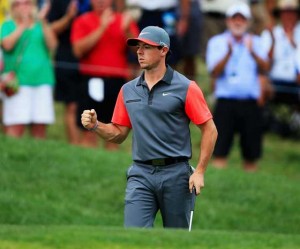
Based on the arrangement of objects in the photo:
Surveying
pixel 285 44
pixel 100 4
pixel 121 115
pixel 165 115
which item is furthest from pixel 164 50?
pixel 285 44

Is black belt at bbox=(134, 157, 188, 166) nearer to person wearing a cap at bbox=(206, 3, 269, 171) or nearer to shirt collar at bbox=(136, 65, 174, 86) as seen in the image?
shirt collar at bbox=(136, 65, 174, 86)

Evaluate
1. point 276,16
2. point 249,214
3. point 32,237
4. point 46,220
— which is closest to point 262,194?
point 249,214

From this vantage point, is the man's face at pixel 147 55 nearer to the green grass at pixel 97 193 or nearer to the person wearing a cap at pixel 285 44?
the green grass at pixel 97 193

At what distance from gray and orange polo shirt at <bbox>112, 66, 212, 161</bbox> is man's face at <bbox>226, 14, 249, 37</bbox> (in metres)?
5.85

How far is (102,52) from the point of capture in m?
17.0

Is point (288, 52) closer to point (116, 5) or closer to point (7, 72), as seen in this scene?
point (116, 5)

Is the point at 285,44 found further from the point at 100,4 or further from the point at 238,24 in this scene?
the point at 100,4

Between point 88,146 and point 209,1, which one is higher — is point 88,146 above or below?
below

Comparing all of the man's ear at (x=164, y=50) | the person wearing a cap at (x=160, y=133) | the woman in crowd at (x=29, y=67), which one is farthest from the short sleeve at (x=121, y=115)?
the woman in crowd at (x=29, y=67)

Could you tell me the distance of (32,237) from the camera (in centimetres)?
984

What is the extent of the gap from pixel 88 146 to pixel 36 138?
0.79 m

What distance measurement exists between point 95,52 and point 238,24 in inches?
77.4

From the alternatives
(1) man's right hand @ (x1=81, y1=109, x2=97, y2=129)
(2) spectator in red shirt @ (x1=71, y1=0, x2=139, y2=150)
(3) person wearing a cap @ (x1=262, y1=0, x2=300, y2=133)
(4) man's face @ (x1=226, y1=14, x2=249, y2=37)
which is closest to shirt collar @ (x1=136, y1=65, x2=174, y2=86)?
(1) man's right hand @ (x1=81, y1=109, x2=97, y2=129)

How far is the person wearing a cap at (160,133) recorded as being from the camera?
11.0 metres
